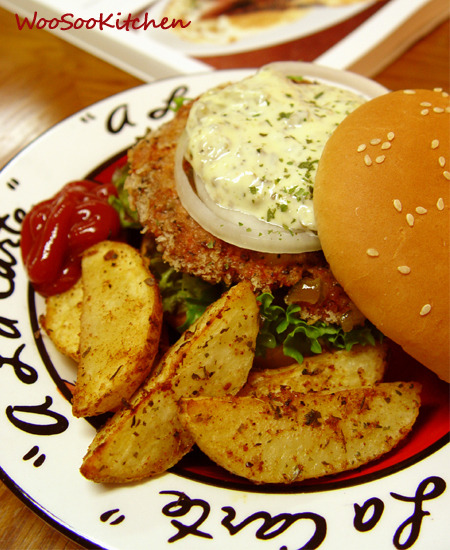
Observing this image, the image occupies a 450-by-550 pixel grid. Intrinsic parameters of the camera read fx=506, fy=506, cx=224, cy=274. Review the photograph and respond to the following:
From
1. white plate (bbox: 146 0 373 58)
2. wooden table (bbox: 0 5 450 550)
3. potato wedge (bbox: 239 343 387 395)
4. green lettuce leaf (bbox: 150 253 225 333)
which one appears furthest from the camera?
white plate (bbox: 146 0 373 58)

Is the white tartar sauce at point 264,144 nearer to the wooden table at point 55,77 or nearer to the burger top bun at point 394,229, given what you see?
the burger top bun at point 394,229

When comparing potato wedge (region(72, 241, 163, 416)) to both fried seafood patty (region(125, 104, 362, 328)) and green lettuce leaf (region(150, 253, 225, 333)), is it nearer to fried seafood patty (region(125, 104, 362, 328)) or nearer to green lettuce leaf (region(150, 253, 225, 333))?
fried seafood patty (region(125, 104, 362, 328))

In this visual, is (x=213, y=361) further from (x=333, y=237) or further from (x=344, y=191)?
(x=344, y=191)

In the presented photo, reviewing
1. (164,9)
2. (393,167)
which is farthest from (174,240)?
(164,9)

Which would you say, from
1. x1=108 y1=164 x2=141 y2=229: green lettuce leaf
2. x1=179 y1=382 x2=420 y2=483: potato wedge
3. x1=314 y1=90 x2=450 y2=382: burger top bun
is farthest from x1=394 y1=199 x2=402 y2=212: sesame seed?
x1=108 y1=164 x2=141 y2=229: green lettuce leaf

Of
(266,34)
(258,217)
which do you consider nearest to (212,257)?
(258,217)

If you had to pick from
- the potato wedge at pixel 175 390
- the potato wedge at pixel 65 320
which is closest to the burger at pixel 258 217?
the potato wedge at pixel 175 390
